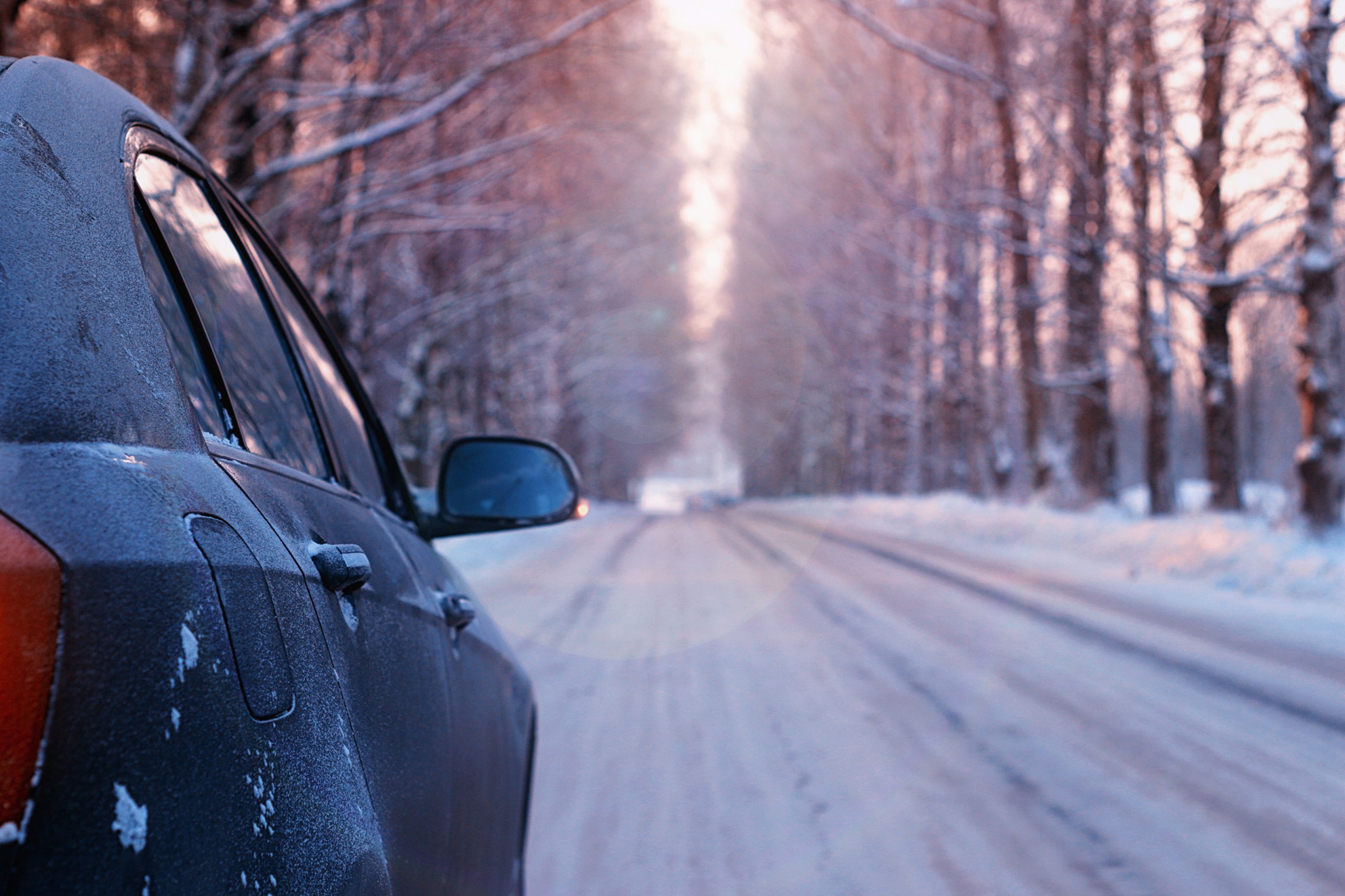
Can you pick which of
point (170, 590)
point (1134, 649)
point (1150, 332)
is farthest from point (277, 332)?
point (1150, 332)

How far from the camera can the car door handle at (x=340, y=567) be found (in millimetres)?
1102

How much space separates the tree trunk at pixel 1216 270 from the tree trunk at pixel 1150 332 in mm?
574

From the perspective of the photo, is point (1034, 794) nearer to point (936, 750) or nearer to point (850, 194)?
point (936, 750)

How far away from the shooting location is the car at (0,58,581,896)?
65cm

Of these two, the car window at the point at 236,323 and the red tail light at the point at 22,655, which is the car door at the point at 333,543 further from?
the red tail light at the point at 22,655

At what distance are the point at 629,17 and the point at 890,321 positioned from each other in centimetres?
1814

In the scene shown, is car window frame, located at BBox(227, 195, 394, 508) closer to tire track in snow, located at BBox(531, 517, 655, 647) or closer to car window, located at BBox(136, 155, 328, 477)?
car window, located at BBox(136, 155, 328, 477)

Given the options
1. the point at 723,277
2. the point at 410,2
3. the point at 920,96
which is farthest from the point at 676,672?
the point at 723,277

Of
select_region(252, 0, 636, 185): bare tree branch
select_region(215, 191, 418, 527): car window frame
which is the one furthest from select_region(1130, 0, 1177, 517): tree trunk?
select_region(215, 191, 418, 527): car window frame

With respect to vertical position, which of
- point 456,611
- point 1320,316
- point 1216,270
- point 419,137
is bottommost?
point 456,611

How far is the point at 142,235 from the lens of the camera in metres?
1.12

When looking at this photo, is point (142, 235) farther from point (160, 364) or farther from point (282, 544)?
point (282, 544)

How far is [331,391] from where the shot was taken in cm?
218

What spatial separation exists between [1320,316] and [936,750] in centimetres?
938
